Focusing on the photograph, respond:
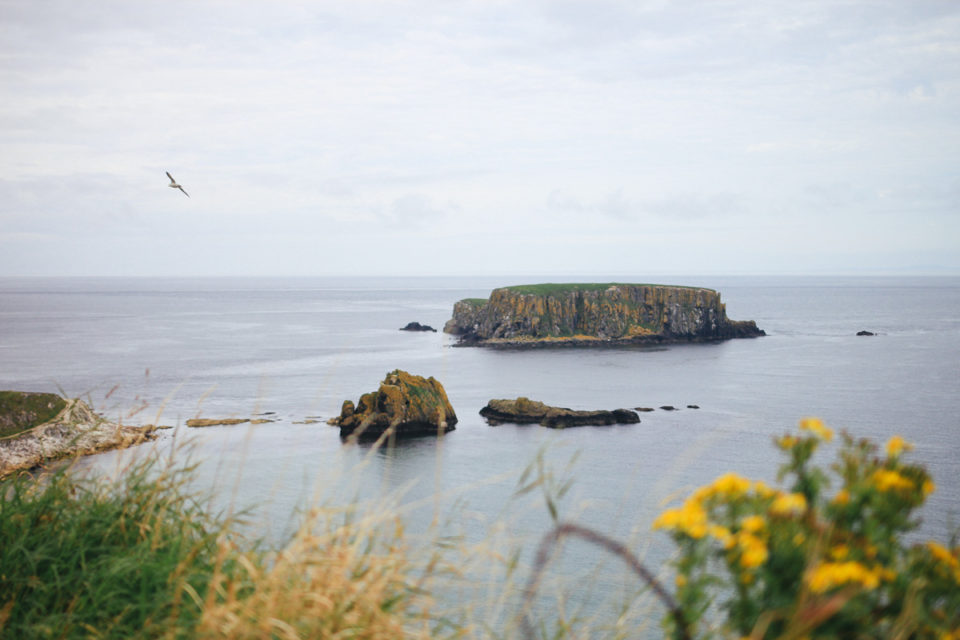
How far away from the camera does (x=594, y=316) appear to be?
127 meters

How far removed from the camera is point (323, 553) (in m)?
3.83

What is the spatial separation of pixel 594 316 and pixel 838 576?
126 metres

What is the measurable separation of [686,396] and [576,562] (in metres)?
47.8

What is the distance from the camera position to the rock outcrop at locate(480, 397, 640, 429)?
57.8 meters

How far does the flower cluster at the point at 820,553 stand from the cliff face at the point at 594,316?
116031mm

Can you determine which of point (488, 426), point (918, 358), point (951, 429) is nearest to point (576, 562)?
point (488, 426)

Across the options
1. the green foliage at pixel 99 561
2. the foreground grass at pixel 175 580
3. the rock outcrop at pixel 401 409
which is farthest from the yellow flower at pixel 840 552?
the rock outcrop at pixel 401 409

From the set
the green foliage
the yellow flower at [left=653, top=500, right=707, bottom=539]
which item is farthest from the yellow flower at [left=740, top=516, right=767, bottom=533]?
the green foliage

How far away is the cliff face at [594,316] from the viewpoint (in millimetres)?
122500

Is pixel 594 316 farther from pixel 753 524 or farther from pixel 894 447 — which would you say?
pixel 753 524

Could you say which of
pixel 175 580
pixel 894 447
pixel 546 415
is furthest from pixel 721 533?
pixel 546 415

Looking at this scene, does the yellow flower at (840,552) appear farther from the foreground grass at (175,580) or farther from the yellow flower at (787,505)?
the foreground grass at (175,580)

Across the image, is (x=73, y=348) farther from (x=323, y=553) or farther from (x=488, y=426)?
(x=323, y=553)

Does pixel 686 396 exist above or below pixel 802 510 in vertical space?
below
